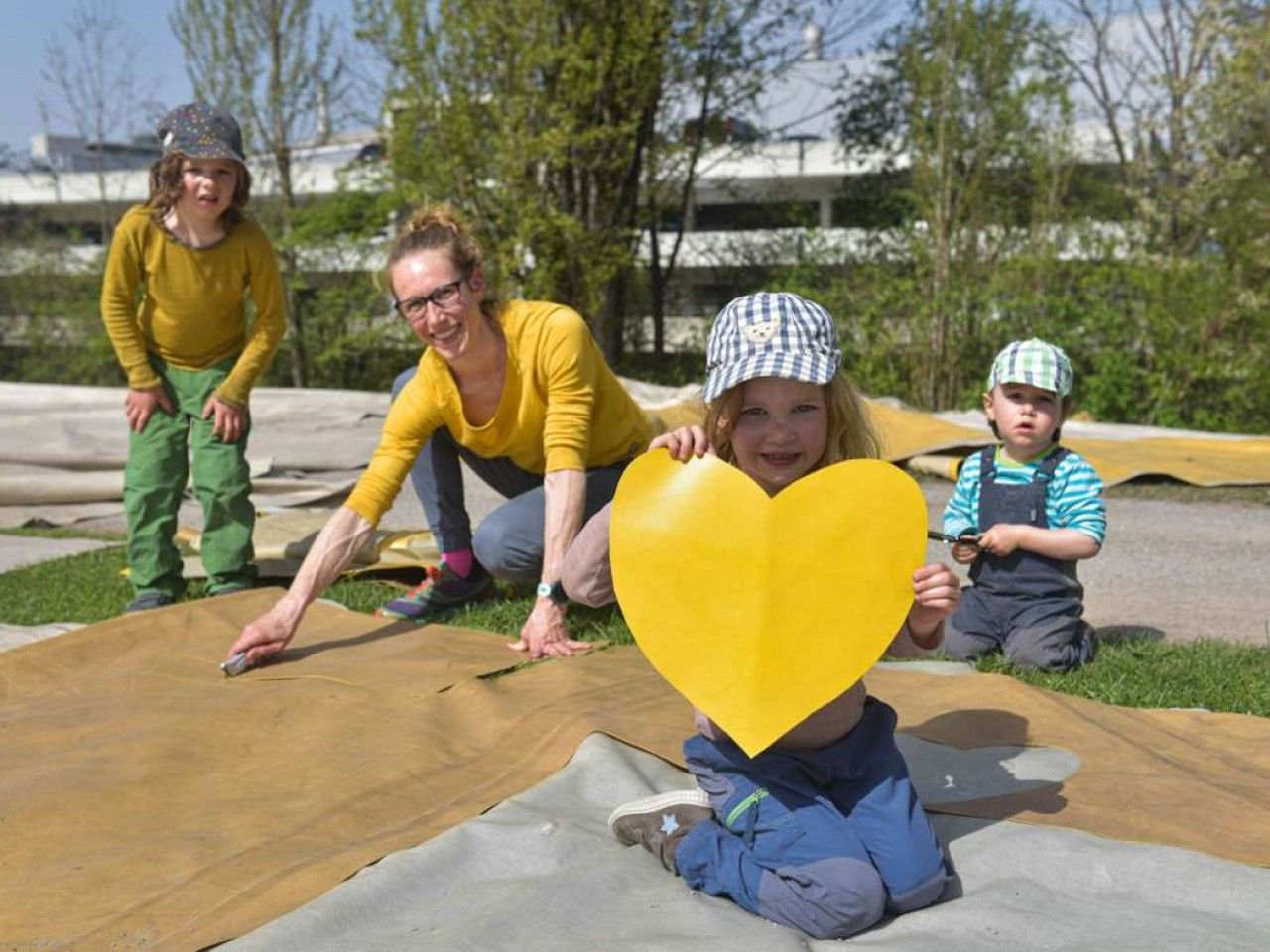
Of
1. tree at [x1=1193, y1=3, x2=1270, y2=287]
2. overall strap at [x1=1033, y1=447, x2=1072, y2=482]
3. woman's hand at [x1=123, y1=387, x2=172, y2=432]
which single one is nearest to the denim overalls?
overall strap at [x1=1033, y1=447, x2=1072, y2=482]

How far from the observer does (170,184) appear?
4.68 meters

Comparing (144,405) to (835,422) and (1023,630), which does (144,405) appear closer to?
(1023,630)

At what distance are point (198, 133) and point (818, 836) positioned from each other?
3356 millimetres

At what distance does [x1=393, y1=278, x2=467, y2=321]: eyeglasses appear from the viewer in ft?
12.5

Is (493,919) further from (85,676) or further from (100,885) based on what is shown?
(85,676)

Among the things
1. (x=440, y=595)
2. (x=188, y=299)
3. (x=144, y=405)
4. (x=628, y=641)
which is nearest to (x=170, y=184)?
(x=188, y=299)

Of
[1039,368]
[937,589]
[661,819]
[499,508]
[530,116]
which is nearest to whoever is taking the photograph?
[937,589]

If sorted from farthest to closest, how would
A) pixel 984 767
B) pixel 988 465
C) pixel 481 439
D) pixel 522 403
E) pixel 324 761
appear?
pixel 481 439 → pixel 522 403 → pixel 988 465 → pixel 324 761 → pixel 984 767

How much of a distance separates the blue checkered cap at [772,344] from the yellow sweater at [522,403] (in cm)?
166

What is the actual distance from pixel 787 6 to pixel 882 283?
4230 mm

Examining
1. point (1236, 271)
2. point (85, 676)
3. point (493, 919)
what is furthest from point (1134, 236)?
point (493, 919)

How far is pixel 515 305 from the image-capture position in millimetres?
4164

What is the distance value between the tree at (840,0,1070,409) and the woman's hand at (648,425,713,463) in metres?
8.27

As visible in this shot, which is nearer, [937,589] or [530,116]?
[937,589]
